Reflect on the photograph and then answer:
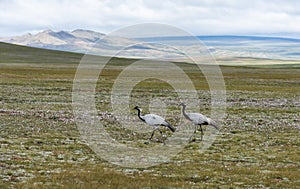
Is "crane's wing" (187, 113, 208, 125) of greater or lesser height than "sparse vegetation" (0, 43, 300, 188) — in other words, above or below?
above

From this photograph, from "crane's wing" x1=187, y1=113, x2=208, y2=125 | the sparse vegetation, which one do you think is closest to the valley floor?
the sparse vegetation

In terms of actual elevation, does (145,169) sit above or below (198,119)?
below

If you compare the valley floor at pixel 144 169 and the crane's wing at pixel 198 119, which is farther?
the crane's wing at pixel 198 119

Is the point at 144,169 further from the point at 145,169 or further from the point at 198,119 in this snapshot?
the point at 198,119

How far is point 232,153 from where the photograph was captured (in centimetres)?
2241

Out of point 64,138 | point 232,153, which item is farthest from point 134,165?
point 64,138

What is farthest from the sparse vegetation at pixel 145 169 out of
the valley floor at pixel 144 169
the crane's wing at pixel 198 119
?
the crane's wing at pixel 198 119

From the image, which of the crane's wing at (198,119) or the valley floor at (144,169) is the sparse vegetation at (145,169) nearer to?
the valley floor at (144,169)

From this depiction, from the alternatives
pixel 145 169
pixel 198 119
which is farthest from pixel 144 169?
pixel 198 119

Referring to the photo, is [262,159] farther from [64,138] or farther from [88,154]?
[64,138]

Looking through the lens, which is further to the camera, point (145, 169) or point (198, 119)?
point (198, 119)

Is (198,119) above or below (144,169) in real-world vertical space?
above

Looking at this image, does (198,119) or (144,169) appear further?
(198,119)

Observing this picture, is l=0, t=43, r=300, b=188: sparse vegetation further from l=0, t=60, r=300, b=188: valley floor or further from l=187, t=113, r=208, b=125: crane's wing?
l=187, t=113, r=208, b=125: crane's wing
